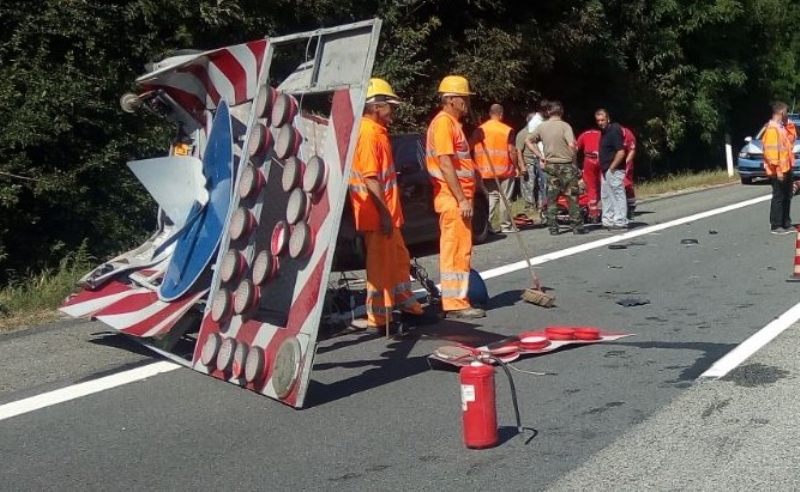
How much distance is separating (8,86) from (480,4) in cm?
1131

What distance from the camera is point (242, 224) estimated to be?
24.2ft

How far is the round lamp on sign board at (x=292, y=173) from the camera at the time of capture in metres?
7.07

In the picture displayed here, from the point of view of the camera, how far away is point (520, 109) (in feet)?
77.4

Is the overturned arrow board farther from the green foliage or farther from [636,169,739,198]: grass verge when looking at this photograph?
[636,169,739,198]: grass verge

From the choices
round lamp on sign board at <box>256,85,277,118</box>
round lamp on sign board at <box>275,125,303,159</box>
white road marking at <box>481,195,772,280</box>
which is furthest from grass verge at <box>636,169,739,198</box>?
round lamp on sign board at <box>275,125,303,159</box>

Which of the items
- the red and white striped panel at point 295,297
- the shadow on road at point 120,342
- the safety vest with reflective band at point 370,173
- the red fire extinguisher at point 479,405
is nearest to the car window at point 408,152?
the safety vest with reflective band at point 370,173

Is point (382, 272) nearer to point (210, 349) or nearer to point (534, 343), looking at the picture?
point (534, 343)

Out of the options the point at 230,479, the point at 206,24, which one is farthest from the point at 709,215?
the point at 230,479

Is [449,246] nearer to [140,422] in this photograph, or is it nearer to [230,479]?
[140,422]

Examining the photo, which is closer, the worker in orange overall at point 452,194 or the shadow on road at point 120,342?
the shadow on road at point 120,342

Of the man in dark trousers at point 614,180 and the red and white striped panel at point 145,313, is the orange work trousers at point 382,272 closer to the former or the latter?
the red and white striped panel at point 145,313

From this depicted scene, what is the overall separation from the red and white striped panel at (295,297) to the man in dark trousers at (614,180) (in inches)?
373

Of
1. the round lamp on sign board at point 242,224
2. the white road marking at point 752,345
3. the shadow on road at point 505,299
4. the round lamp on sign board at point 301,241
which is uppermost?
the round lamp on sign board at point 242,224

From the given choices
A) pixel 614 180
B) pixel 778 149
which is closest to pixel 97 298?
pixel 614 180
